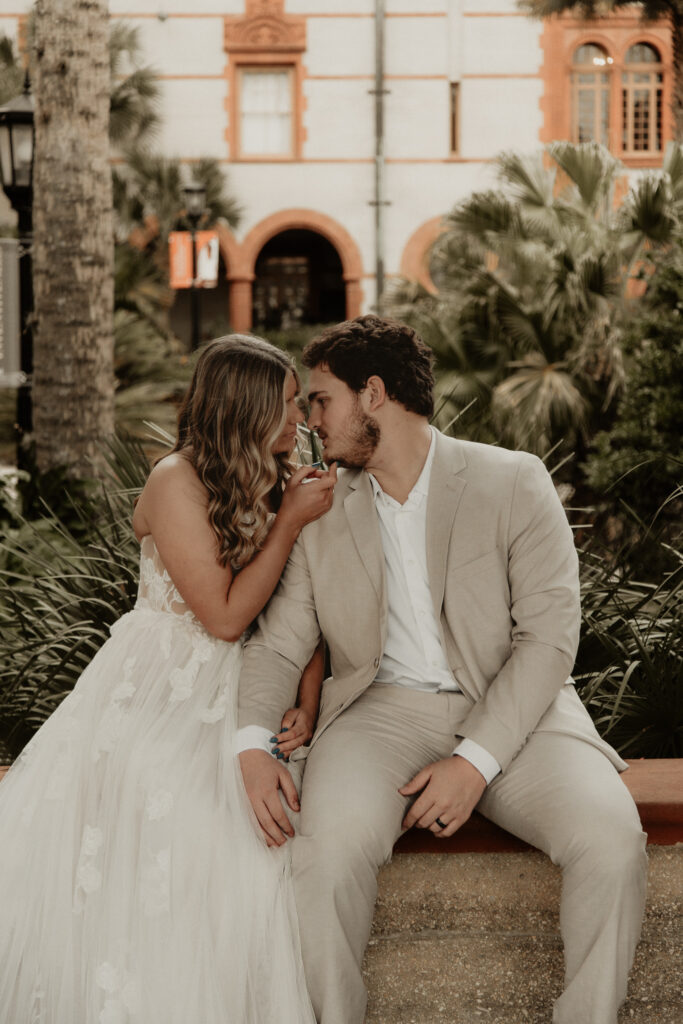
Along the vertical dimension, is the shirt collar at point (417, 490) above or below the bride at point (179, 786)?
above

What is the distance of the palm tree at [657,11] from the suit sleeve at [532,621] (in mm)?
13802

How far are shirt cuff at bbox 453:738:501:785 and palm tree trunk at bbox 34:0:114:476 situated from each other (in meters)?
4.24

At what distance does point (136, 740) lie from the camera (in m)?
2.70

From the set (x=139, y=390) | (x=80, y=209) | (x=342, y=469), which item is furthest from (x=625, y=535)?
(x=139, y=390)

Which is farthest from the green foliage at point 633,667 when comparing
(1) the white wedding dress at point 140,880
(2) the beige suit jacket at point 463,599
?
A: (1) the white wedding dress at point 140,880

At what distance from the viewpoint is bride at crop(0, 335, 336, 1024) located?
2.46 metres

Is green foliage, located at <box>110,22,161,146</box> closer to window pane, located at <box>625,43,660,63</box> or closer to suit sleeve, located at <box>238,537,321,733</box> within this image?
window pane, located at <box>625,43,660,63</box>

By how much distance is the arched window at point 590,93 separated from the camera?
24.4m

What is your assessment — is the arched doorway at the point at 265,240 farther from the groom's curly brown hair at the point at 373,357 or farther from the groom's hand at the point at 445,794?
the groom's hand at the point at 445,794

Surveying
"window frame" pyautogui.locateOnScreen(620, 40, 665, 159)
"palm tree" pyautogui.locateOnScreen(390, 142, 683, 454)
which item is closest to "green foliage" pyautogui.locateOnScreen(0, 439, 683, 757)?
"palm tree" pyautogui.locateOnScreen(390, 142, 683, 454)

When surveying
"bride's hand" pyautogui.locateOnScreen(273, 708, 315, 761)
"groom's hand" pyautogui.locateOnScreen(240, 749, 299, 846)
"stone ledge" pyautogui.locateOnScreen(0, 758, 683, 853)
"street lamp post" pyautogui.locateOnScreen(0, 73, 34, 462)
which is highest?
"street lamp post" pyautogui.locateOnScreen(0, 73, 34, 462)

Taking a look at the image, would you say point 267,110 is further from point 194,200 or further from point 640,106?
point 194,200

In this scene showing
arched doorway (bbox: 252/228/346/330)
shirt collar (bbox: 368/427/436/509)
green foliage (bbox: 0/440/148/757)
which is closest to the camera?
shirt collar (bbox: 368/427/436/509)

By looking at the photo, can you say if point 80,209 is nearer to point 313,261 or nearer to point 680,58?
point 680,58
